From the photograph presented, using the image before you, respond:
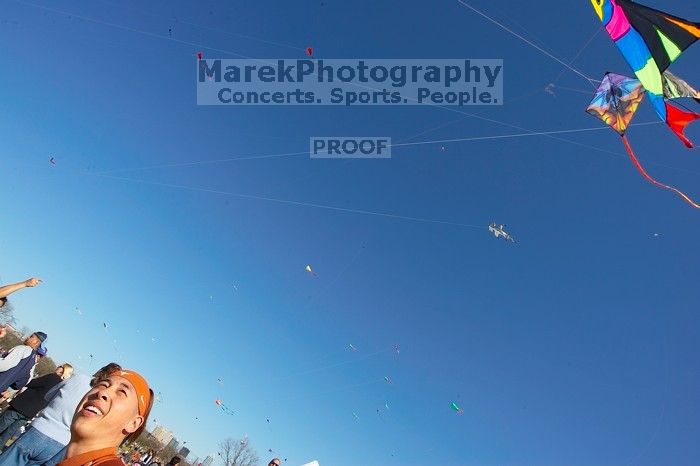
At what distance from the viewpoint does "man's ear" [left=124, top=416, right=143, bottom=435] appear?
138cm

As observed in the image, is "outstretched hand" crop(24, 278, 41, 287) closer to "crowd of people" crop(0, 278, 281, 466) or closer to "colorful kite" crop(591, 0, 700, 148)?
"crowd of people" crop(0, 278, 281, 466)

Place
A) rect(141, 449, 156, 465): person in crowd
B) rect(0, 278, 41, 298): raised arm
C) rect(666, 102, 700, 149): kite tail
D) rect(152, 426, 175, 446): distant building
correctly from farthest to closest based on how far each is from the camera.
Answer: rect(152, 426, 175, 446): distant building < rect(141, 449, 156, 465): person in crowd < rect(666, 102, 700, 149): kite tail < rect(0, 278, 41, 298): raised arm

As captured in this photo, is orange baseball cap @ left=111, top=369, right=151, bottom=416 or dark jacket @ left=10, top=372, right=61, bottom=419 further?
dark jacket @ left=10, top=372, right=61, bottom=419

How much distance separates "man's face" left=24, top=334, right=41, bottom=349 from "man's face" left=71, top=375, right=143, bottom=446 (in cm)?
426

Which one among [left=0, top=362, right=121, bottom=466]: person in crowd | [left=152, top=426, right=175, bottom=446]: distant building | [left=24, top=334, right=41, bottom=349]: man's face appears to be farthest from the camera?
[left=152, top=426, right=175, bottom=446]: distant building

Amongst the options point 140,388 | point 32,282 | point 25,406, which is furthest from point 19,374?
point 140,388

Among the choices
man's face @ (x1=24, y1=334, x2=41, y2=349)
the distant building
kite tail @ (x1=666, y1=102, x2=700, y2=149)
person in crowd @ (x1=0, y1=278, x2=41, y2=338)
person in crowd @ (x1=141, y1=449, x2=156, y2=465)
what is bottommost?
the distant building

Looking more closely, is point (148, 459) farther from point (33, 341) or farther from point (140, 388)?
point (140, 388)

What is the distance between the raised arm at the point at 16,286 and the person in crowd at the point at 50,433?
91 cm

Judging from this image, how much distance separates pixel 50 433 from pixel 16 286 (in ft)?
4.04

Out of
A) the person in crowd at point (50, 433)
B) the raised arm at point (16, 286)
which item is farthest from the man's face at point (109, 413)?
the raised arm at point (16, 286)

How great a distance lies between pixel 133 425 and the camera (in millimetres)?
1397

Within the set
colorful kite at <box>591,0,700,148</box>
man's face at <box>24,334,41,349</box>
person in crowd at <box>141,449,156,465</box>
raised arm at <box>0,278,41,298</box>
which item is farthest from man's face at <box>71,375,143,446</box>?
person in crowd at <box>141,449,156,465</box>

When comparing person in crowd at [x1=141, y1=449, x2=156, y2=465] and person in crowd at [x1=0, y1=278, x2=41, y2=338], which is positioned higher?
person in crowd at [x1=0, y1=278, x2=41, y2=338]
